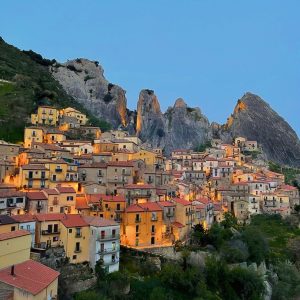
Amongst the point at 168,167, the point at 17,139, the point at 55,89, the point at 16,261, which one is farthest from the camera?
the point at 55,89

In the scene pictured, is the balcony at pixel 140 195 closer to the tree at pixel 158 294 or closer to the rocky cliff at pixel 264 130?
the tree at pixel 158 294

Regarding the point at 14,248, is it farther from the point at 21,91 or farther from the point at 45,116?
the point at 21,91

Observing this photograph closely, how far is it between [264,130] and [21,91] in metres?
100

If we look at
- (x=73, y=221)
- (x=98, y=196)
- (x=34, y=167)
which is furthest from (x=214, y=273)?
(x=34, y=167)

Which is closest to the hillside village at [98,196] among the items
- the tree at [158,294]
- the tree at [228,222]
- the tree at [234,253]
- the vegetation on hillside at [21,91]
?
the tree at [228,222]

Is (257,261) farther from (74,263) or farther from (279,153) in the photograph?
(279,153)

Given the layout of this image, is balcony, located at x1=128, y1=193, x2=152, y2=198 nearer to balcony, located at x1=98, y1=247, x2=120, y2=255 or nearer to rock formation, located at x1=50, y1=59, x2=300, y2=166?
balcony, located at x1=98, y1=247, x2=120, y2=255

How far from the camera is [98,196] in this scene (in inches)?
2468

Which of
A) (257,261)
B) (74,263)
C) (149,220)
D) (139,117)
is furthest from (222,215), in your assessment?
(139,117)

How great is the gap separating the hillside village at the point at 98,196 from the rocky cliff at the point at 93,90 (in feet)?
129

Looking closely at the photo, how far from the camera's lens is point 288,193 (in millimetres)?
95688

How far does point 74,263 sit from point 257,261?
3069cm

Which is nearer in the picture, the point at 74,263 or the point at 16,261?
the point at 16,261

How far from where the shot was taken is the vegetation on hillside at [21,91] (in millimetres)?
94375
